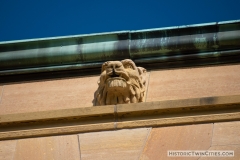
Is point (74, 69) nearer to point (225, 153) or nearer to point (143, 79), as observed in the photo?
point (143, 79)

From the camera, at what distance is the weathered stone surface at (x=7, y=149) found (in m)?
6.67

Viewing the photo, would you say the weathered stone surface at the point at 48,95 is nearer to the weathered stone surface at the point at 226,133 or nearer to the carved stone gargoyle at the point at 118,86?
the carved stone gargoyle at the point at 118,86

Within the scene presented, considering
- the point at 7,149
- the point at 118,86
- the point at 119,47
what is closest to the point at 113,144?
the point at 118,86

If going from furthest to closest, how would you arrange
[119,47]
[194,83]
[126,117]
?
[119,47] < [194,83] < [126,117]

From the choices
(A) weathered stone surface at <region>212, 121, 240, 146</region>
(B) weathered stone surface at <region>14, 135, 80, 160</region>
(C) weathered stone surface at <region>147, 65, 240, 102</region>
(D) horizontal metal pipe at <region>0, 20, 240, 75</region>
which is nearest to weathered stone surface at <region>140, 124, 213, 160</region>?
(A) weathered stone surface at <region>212, 121, 240, 146</region>

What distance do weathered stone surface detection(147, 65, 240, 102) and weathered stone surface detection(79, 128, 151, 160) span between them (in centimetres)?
93

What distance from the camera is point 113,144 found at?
6.61 meters

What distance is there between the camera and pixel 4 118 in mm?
7012

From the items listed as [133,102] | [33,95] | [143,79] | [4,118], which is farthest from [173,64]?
[4,118]

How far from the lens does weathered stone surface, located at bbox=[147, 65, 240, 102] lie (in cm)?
755

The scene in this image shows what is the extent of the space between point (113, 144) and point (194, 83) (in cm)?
146

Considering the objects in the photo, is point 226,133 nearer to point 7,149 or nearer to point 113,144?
point 113,144

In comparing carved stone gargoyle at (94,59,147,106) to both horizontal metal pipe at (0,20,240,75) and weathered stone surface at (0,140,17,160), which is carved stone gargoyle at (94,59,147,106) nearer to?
horizontal metal pipe at (0,20,240,75)

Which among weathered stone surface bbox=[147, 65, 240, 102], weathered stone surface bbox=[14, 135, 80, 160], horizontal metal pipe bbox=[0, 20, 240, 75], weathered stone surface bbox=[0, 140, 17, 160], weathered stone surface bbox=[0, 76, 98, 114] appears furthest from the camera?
horizontal metal pipe bbox=[0, 20, 240, 75]
